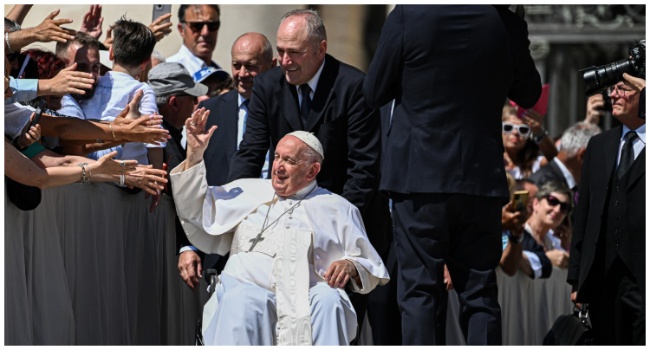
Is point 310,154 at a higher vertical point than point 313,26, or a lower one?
lower

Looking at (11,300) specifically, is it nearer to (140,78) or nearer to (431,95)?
(431,95)

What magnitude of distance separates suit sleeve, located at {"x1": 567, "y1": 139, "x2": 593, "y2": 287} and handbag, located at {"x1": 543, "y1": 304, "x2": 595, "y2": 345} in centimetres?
20

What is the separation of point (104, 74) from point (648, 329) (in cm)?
347

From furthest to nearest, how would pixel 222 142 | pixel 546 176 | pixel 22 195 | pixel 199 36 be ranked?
pixel 546 176 < pixel 199 36 < pixel 222 142 < pixel 22 195

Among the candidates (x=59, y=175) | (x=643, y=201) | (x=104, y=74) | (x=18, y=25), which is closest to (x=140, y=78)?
(x=104, y=74)

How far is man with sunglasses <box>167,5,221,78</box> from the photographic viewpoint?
38.4 ft

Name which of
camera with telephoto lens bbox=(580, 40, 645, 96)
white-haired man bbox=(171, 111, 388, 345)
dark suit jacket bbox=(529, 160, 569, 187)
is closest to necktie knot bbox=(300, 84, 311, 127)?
white-haired man bbox=(171, 111, 388, 345)

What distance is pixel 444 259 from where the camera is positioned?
309 inches

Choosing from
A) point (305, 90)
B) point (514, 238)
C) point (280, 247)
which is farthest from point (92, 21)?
point (514, 238)

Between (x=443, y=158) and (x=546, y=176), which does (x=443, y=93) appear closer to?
(x=443, y=158)

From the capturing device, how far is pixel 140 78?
10117 millimetres

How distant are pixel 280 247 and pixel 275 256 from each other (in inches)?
2.3

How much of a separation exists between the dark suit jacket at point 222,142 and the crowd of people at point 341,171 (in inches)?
0.5

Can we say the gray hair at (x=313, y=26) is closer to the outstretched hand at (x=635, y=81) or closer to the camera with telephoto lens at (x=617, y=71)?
the camera with telephoto lens at (x=617, y=71)
